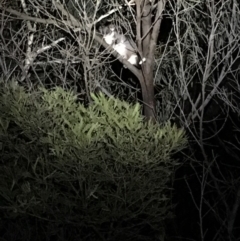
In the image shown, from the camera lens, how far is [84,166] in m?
4.03

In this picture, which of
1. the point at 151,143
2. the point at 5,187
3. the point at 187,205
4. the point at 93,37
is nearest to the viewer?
the point at 151,143

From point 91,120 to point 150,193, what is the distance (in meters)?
0.80

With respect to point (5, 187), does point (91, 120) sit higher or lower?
higher

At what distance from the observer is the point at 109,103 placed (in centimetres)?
442

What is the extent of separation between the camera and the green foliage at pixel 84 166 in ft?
13.3

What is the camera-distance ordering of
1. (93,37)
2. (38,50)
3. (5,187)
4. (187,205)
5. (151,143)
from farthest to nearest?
(38,50) < (187,205) < (93,37) < (5,187) < (151,143)

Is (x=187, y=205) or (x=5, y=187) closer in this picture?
(x=5, y=187)

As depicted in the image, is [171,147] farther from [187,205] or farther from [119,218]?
[187,205]

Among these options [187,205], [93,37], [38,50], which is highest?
[93,37]

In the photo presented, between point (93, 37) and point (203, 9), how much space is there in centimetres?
193

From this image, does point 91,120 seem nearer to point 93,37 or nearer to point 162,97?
point 93,37

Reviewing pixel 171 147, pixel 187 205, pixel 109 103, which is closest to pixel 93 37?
pixel 109 103

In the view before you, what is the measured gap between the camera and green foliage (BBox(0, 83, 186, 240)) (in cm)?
405

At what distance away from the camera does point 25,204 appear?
4.21 m
